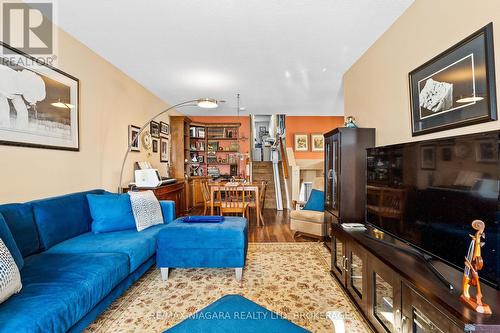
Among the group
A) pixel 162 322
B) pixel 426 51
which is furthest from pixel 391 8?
pixel 162 322

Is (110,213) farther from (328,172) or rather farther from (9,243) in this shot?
(328,172)

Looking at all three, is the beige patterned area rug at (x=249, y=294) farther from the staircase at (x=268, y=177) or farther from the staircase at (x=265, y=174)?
the staircase at (x=265, y=174)

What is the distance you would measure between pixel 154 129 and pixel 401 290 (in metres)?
4.74

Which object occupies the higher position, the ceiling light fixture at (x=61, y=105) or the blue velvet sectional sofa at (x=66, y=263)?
the ceiling light fixture at (x=61, y=105)

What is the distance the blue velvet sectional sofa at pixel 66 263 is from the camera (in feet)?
4.09

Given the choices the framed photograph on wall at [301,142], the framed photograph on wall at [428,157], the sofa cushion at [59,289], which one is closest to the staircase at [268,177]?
the framed photograph on wall at [301,142]

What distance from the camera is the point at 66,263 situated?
1.72 meters

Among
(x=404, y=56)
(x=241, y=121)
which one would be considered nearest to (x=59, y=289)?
(x=404, y=56)

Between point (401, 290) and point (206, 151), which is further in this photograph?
point (206, 151)

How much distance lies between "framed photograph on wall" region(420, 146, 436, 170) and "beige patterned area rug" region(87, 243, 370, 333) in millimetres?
1221

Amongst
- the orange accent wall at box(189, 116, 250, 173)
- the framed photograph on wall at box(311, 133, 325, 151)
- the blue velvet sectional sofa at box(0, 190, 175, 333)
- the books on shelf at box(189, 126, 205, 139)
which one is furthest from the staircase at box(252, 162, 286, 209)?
the blue velvet sectional sofa at box(0, 190, 175, 333)

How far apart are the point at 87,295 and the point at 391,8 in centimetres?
334

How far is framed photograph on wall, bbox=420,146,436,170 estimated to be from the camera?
144 cm

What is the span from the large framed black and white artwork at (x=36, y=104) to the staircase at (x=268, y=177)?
4815 millimetres
